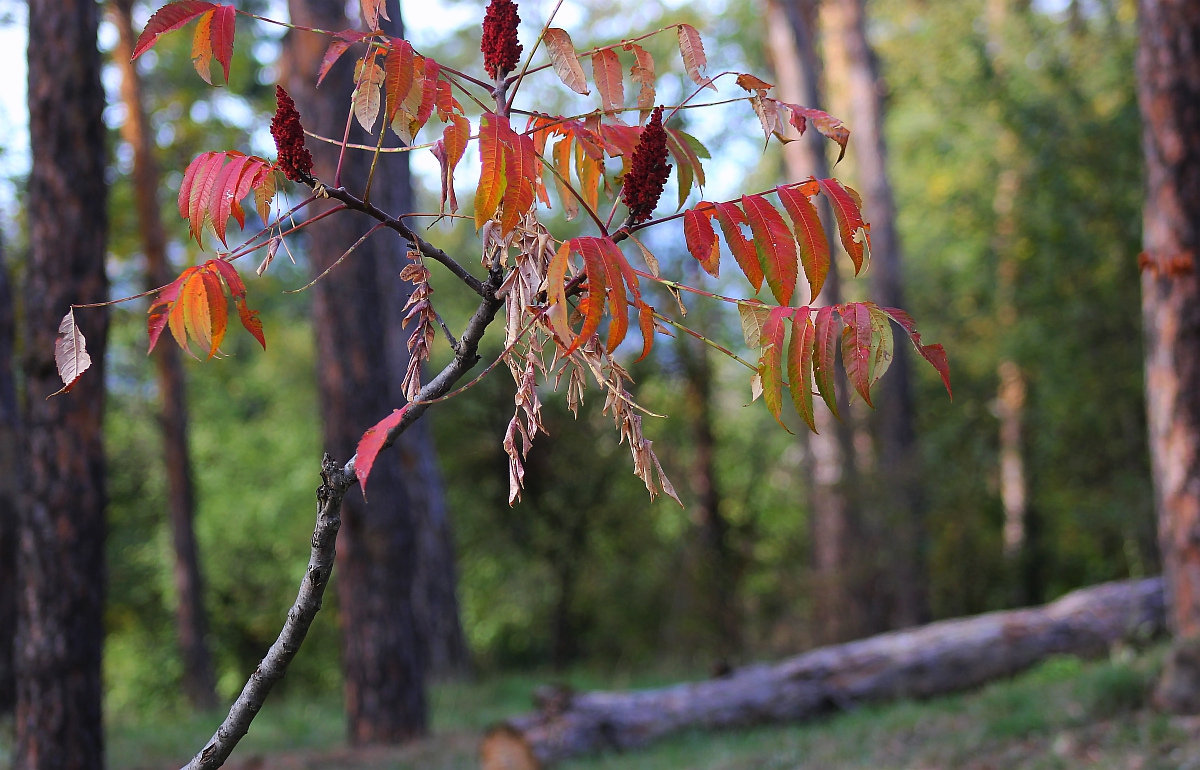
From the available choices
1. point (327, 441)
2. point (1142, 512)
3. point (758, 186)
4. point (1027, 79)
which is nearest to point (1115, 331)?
point (1142, 512)

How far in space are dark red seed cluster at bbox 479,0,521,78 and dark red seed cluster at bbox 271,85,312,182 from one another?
37 cm

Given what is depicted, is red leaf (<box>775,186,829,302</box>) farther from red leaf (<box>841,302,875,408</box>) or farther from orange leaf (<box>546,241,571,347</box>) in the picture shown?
orange leaf (<box>546,241,571,347</box>)

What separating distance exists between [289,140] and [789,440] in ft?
52.0

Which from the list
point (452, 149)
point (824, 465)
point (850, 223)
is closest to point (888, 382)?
point (824, 465)

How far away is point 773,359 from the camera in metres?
1.80

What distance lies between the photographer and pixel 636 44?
6.96ft

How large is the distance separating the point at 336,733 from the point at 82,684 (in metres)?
3.37

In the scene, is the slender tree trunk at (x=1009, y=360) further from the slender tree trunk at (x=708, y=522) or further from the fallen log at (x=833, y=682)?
the fallen log at (x=833, y=682)

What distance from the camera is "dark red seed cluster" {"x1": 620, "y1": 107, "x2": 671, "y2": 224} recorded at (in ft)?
5.74

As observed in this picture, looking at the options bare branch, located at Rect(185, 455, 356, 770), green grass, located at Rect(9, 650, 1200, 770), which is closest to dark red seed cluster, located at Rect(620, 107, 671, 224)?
bare branch, located at Rect(185, 455, 356, 770)

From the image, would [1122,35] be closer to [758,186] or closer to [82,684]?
[758,186]

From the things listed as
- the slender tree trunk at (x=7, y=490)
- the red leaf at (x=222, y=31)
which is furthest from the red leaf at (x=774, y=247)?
the slender tree trunk at (x=7, y=490)

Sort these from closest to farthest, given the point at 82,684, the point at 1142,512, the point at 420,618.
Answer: the point at 82,684
the point at 420,618
the point at 1142,512

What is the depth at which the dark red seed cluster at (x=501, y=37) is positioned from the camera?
182cm
